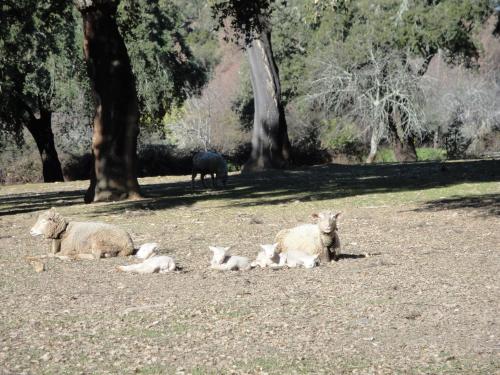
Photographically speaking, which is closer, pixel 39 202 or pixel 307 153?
pixel 39 202

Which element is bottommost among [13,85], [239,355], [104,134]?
[239,355]

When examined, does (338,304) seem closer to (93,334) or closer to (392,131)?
(93,334)

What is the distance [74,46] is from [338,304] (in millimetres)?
29775

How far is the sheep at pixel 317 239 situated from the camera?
9.87m

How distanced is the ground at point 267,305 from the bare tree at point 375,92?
1101 inches

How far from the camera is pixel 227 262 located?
999 centimetres

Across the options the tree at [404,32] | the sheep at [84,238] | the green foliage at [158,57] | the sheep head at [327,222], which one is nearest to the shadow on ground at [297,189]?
the sheep head at [327,222]

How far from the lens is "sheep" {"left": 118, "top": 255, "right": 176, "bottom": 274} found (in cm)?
987

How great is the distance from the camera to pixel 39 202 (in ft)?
72.0

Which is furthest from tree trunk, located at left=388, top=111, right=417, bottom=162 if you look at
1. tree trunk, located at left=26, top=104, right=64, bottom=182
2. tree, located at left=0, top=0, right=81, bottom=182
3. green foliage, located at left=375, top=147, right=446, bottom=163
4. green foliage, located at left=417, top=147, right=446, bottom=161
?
tree trunk, located at left=26, top=104, right=64, bottom=182

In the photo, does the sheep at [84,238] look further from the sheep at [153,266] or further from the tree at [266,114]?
the tree at [266,114]

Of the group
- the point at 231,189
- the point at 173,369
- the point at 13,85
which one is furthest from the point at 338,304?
the point at 13,85

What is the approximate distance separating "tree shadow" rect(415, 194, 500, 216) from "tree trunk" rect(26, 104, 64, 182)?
23439 mm

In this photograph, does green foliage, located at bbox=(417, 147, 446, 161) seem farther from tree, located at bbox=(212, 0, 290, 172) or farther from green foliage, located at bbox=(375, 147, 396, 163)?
tree, located at bbox=(212, 0, 290, 172)
